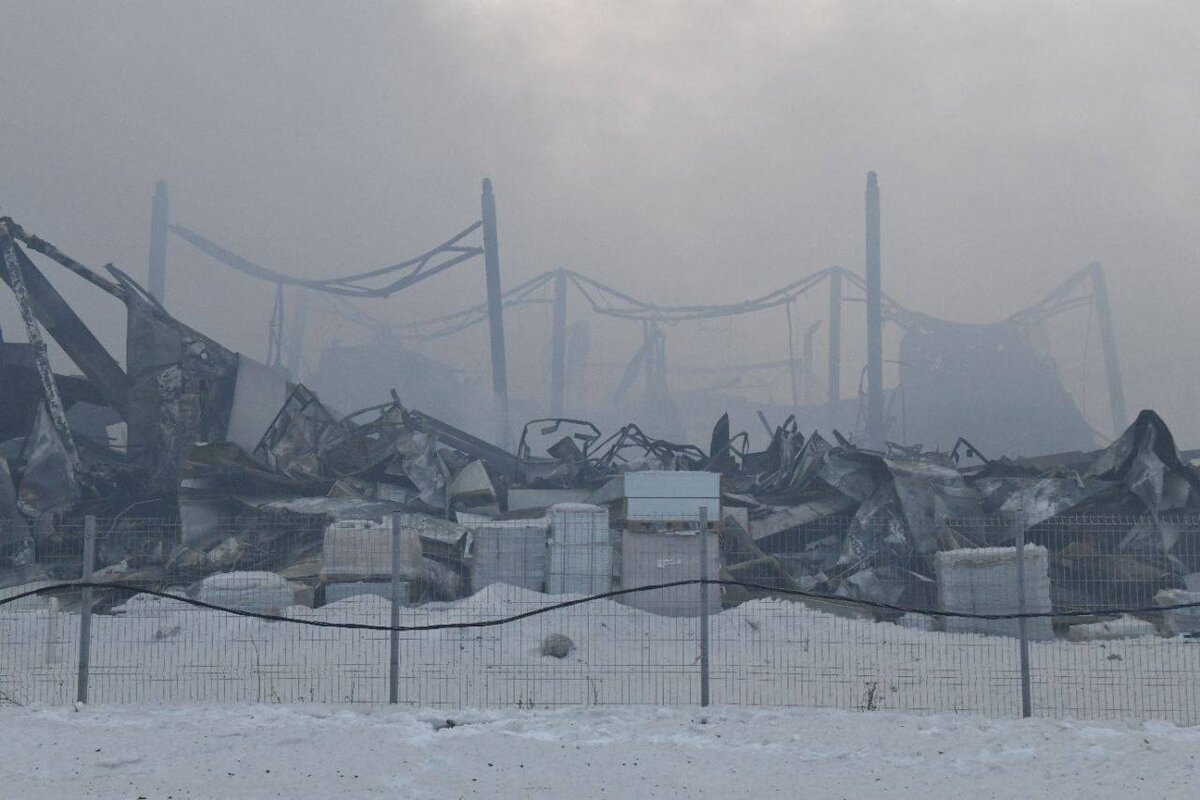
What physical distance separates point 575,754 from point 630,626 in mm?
3800

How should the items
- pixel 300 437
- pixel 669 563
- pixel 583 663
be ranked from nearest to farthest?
pixel 583 663 → pixel 669 563 → pixel 300 437

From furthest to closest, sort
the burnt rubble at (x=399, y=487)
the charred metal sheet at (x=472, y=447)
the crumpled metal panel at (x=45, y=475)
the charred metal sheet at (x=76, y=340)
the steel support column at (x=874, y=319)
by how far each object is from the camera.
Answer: the steel support column at (x=874, y=319) < the charred metal sheet at (x=76, y=340) < the charred metal sheet at (x=472, y=447) < the crumpled metal panel at (x=45, y=475) < the burnt rubble at (x=399, y=487)

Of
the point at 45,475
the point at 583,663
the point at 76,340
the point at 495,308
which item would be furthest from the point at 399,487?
the point at 495,308

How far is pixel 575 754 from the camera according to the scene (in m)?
7.00

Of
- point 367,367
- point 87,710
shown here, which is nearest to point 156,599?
point 87,710

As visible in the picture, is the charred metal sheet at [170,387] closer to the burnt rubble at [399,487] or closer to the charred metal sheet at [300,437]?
the burnt rubble at [399,487]

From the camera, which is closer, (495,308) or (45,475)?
(45,475)

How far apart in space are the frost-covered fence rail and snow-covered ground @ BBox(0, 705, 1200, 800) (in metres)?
0.71

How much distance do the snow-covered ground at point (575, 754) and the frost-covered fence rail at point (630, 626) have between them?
28.1 inches

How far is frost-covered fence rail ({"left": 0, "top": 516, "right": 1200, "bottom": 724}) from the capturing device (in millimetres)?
9023

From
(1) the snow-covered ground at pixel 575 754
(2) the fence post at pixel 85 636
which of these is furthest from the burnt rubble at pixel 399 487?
(1) the snow-covered ground at pixel 575 754

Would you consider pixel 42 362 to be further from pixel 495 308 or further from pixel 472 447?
pixel 495 308

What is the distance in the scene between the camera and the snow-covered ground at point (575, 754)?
6.32 metres

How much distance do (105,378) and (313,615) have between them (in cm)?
1163
